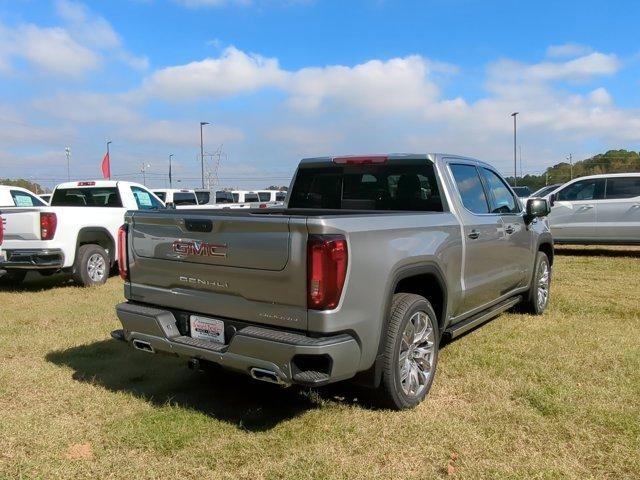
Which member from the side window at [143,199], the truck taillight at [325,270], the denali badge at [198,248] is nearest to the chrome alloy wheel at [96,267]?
the side window at [143,199]

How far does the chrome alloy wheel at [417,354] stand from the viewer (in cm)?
384

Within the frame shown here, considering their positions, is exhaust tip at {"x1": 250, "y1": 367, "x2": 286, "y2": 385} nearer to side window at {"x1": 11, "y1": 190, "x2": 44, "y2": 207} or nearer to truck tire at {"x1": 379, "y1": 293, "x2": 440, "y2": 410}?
truck tire at {"x1": 379, "y1": 293, "x2": 440, "y2": 410}

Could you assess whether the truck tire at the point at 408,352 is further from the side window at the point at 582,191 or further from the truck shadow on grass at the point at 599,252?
the side window at the point at 582,191

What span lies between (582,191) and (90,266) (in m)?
10.3

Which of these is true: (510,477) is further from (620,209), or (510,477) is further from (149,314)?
(620,209)

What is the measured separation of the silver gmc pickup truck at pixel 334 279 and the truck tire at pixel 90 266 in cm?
481

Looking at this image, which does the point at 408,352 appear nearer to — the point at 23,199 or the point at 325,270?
A: the point at 325,270

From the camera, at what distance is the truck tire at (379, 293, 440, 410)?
360 cm

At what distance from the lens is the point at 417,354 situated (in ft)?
13.1

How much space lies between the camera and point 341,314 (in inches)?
126

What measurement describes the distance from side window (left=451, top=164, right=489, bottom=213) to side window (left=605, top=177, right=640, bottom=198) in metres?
8.25

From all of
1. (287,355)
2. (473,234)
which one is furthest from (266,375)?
(473,234)

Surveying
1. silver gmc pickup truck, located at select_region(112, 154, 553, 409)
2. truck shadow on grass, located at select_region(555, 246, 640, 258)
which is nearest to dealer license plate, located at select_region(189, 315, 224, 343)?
silver gmc pickup truck, located at select_region(112, 154, 553, 409)

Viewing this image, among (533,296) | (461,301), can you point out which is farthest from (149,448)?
(533,296)
